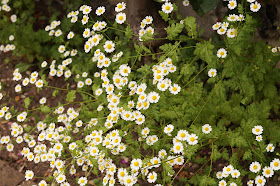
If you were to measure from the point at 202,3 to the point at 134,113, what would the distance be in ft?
3.27

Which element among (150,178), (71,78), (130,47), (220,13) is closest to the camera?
(150,178)

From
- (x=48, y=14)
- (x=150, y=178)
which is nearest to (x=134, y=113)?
A: (x=150, y=178)

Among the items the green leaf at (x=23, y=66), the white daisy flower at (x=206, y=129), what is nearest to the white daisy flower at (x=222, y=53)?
the white daisy flower at (x=206, y=129)

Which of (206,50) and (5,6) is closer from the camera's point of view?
(206,50)

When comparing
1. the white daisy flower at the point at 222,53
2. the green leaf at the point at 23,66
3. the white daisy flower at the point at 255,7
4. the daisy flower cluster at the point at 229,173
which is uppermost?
the white daisy flower at the point at 255,7

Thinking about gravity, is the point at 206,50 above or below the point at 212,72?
above

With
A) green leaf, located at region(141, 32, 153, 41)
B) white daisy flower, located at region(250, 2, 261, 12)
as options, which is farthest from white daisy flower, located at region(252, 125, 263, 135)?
green leaf, located at region(141, 32, 153, 41)

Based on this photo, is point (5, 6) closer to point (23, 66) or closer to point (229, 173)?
point (23, 66)

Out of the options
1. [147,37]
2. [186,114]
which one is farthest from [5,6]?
[186,114]

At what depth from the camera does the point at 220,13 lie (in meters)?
3.08

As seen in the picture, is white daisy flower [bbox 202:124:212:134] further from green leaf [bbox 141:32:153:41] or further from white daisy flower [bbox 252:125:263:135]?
green leaf [bbox 141:32:153:41]

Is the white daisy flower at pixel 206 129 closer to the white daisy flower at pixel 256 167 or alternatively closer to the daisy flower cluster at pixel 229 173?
the daisy flower cluster at pixel 229 173

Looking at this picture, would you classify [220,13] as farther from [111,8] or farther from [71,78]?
[71,78]

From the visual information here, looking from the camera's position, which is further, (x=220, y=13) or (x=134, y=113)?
(x=220, y=13)
